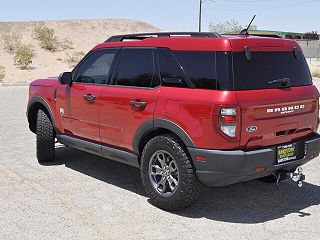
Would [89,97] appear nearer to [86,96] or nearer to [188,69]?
[86,96]

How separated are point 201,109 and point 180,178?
76cm

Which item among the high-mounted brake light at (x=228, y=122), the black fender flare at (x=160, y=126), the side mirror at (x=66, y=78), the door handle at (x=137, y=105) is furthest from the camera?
the side mirror at (x=66, y=78)

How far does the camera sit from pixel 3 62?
37000mm

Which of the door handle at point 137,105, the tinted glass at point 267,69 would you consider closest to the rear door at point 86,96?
the door handle at point 137,105

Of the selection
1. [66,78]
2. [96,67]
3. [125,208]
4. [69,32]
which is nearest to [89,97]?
[96,67]

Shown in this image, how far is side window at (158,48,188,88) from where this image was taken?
4371 mm

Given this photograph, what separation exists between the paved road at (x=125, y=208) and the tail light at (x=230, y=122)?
93cm

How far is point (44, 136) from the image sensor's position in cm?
632

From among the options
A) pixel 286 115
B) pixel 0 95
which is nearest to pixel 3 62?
pixel 0 95

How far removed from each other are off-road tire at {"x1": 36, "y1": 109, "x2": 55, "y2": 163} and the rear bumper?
2880 mm

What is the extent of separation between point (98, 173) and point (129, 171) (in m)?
0.44

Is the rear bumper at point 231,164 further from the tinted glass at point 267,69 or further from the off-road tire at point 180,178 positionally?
the tinted glass at point 267,69

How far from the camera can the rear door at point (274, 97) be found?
13.3 ft

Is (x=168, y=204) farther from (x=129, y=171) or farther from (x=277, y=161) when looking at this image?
(x=129, y=171)
